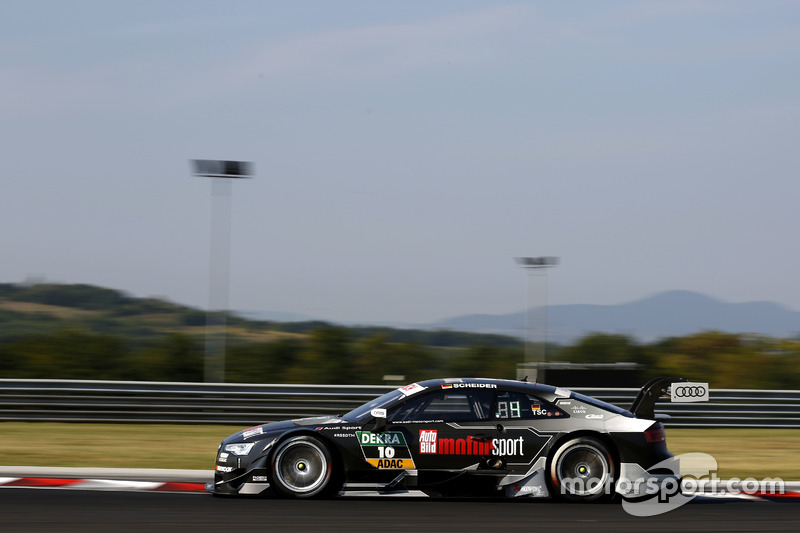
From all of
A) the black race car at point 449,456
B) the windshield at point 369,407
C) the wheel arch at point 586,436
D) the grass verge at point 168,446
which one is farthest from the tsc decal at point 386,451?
the grass verge at point 168,446

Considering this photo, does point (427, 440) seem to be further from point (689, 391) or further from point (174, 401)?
point (174, 401)

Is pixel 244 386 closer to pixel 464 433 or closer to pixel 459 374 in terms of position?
pixel 464 433

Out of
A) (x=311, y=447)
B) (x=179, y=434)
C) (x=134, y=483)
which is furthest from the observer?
(x=179, y=434)

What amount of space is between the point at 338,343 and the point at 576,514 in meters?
20.7

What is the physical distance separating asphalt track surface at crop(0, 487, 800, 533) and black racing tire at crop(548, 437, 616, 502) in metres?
0.14

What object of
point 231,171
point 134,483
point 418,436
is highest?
point 231,171

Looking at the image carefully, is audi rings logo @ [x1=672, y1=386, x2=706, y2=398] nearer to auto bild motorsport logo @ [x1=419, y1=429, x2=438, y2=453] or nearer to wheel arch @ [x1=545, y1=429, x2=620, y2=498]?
wheel arch @ [x1=545, y1=429, x2=620, y2=498]

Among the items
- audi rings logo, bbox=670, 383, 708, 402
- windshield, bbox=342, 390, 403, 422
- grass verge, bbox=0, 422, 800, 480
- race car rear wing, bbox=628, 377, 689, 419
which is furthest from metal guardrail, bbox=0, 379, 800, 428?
audi rings logo, bbox=670, 383, 708, 402

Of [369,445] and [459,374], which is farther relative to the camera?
[459,374]

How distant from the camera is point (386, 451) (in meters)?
8.02

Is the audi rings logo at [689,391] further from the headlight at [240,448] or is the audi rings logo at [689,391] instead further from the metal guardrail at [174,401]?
the metal guardrail at [174,401]

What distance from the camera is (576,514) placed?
7.47 metres

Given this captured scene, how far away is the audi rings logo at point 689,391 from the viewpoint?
8281 millimetres

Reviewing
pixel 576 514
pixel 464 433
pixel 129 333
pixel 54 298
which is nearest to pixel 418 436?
pixel 464 433
